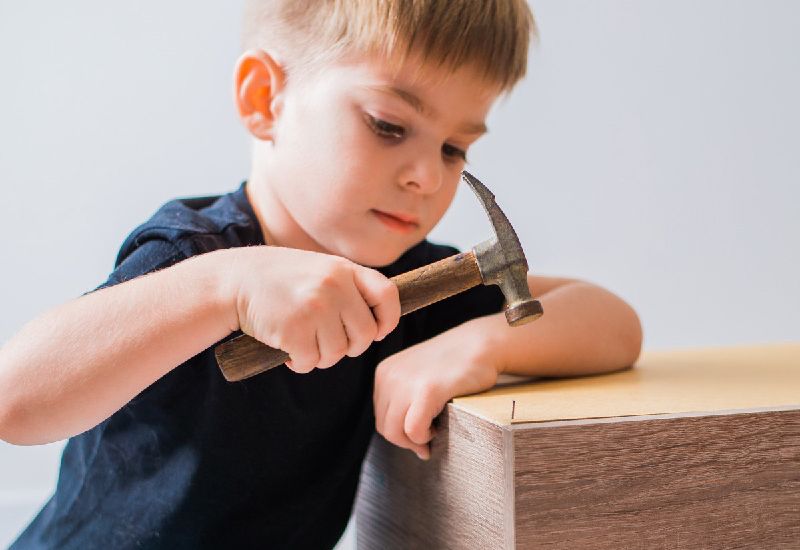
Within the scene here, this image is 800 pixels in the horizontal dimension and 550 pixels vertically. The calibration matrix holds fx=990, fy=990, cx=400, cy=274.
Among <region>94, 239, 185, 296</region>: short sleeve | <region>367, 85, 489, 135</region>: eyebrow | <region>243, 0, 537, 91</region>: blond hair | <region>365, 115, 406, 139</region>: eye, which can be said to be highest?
<region>243, 0, 537, 91</region>: blond hair

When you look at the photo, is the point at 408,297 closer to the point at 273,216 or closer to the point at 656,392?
the point at 656,392

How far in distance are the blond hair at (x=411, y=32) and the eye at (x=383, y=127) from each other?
2.8 inches

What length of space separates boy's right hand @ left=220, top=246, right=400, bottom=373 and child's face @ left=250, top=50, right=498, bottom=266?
0.24 meters

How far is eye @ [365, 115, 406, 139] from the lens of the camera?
1153 mm

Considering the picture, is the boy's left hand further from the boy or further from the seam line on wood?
the seam line on wood

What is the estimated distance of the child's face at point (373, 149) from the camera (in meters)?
1.15

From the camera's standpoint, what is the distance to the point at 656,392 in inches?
40.2

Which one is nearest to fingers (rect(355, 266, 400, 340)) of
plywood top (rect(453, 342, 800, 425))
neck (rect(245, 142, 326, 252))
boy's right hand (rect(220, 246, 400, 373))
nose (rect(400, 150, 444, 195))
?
boy's right hand (rect(220, 246, 400, 373))

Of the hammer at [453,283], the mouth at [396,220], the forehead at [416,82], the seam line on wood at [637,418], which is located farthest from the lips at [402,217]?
the seam line on wood at [637,418]

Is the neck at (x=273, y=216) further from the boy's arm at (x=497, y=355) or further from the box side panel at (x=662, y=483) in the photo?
the box side panel at (x=662, y=483)

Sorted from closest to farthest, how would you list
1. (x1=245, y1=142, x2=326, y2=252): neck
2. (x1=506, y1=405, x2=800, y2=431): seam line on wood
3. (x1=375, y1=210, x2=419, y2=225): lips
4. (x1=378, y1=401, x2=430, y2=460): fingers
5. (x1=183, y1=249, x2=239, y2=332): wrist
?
1. (x1=506, y1=405, x2=800, y2=431): seam line on wood
2. (x1=183, y1=249, x2=239, y2=332): wrist
3. (x1=378, y1=401, x2=430, y2=460): fingers
4. (x1=375, y1=210, x2=419, y2=225): lips
5. (x1=245, y1=142, x2=326, y2=252): neck

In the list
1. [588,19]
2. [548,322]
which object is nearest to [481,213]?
[588,19]

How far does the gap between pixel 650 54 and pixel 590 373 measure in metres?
1.38

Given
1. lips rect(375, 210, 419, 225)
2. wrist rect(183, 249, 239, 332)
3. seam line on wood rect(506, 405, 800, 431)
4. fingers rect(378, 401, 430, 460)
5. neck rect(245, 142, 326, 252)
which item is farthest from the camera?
neck rect(245, 142, 326, 252)
